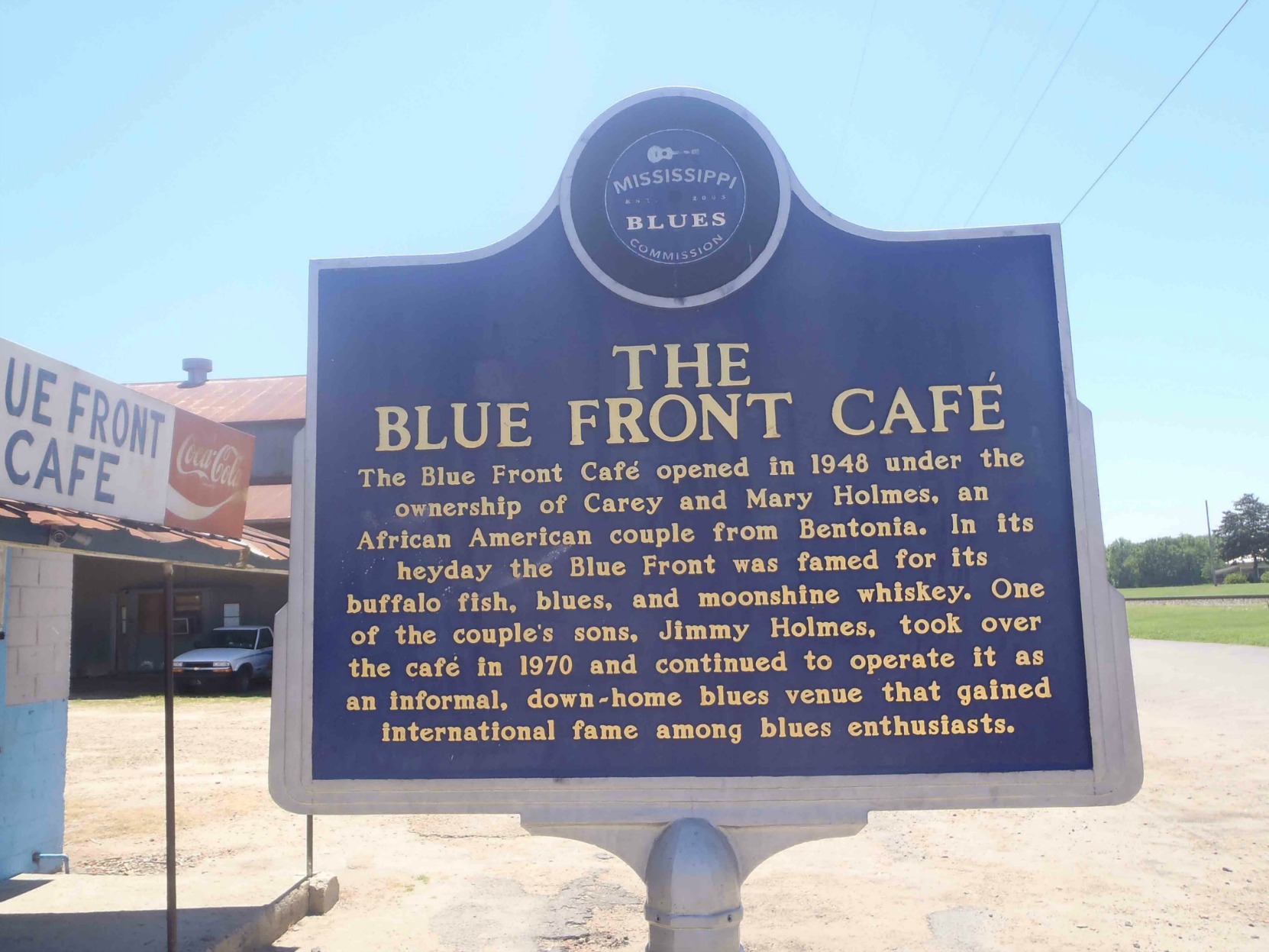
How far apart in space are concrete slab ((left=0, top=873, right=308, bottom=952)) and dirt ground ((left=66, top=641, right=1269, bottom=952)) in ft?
0.83

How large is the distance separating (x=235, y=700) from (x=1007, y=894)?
1690cm

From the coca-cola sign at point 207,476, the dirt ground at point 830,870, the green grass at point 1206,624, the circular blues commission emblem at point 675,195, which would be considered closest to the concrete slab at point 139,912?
the dirt ground at point 830,870

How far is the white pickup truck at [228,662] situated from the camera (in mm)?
21031

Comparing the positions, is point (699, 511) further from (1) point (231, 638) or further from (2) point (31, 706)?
(1) point (231, 638)

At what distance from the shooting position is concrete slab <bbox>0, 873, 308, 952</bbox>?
4.85m

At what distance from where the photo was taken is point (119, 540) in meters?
4.16

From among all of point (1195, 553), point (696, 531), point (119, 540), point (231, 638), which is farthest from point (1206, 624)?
point (1195, 553)

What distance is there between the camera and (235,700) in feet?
63.5

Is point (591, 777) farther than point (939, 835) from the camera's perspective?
No

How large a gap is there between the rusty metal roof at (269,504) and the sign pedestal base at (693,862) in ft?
59.6

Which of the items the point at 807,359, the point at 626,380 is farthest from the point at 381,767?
the point at 807,359

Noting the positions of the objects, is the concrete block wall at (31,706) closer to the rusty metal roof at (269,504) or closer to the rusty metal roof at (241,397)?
the rusty metal roof at (269,504)

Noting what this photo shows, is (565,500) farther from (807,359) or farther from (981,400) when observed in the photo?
(981,400)

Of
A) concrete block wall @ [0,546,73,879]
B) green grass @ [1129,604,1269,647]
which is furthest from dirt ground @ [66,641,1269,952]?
green grass @ [1129,604,1269,647]
